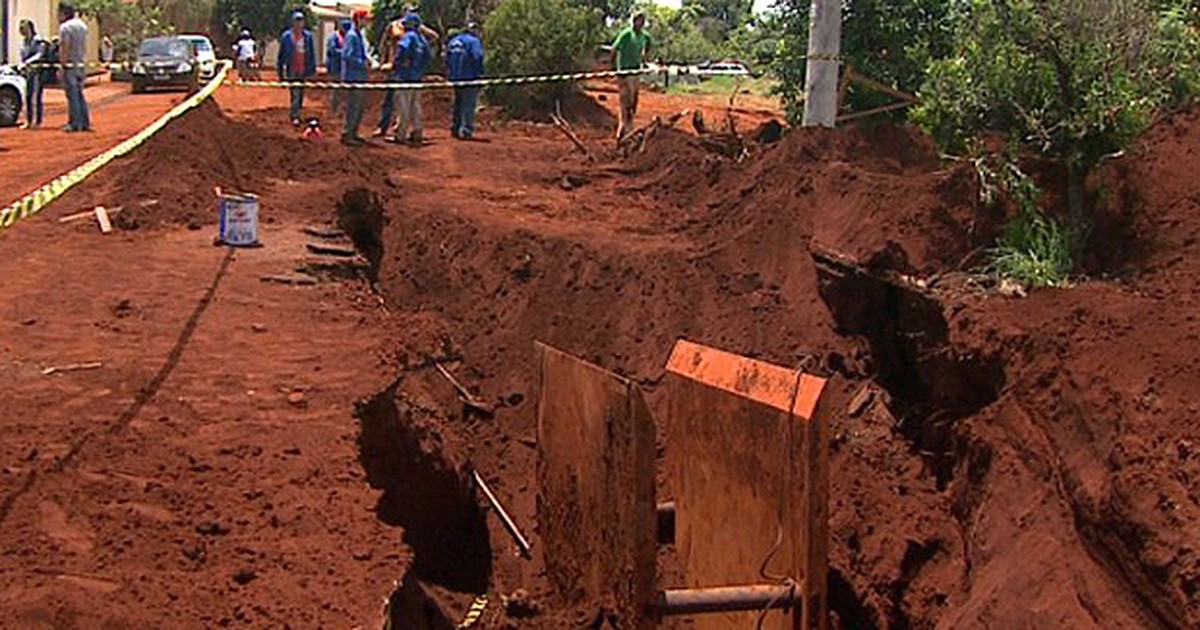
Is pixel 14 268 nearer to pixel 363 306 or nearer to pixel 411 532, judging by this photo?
pixel 363 306

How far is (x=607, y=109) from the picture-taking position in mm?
27844

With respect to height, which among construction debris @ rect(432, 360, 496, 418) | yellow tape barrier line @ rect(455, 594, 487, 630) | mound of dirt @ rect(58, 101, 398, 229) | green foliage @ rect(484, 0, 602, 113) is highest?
green foliage @ rect(484, 0, 602, 113)

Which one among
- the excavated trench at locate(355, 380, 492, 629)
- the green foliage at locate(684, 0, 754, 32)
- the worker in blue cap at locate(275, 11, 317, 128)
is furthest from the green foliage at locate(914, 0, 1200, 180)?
the green foliage at locate(684, 0, 754, 32)

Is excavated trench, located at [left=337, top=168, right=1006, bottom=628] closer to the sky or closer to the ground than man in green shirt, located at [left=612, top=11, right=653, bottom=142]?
closer to the ground

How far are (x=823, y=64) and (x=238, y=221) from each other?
19.0 feet

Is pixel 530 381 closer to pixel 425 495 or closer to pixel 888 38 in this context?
pixel 425 495

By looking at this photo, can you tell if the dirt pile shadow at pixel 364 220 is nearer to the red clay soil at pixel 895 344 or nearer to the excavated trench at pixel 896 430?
the red clay soil at pixel 895 344

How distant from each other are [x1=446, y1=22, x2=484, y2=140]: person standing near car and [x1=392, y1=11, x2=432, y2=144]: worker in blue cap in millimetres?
734

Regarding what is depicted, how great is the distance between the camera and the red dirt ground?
6047 mm

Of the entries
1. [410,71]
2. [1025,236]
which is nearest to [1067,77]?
[1025,236]

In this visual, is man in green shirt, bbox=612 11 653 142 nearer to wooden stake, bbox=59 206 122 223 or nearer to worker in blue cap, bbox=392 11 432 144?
worker in blue cap, bbox=392 11 432 144

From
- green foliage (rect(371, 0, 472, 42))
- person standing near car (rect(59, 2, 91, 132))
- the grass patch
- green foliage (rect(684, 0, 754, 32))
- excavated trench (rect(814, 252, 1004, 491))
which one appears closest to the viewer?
excavated trench (rect(814, 252, 1004, 491))

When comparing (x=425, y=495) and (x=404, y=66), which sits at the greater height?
(x=404, y=66)

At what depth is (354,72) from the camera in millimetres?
20812
